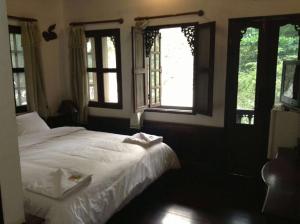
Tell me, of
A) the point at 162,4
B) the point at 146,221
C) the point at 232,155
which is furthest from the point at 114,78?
the point at 146,221

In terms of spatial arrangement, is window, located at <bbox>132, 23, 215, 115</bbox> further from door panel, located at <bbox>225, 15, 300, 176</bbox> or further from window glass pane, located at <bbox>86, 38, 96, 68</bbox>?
window glass pane, located at <bbox>86, 38, 96, 68</bbox>

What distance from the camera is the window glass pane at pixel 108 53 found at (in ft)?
14.4

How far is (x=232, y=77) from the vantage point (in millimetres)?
3562

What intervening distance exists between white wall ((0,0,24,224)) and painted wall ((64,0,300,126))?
2.96m

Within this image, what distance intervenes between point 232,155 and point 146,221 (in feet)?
5.26

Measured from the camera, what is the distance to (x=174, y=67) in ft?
14.7

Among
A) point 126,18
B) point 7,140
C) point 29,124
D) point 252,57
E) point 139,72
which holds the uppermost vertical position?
point 126,18

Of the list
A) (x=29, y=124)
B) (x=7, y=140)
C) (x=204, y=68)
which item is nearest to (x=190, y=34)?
(x=204, y=68)

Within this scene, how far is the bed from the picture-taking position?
2018 millimetres

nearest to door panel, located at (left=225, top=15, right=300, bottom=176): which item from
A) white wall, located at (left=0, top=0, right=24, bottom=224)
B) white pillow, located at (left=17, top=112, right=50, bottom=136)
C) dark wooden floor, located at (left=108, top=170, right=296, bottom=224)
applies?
dark wooden floor, located at (left=108, top=170, right=296, bottom=224)

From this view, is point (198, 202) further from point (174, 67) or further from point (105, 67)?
point (105, 67)

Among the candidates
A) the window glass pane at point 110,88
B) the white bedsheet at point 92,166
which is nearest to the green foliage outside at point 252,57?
the white bedsheet at point 92,166

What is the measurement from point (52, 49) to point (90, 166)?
2738 millimetres

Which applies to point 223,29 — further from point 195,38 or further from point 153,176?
point 153,176
